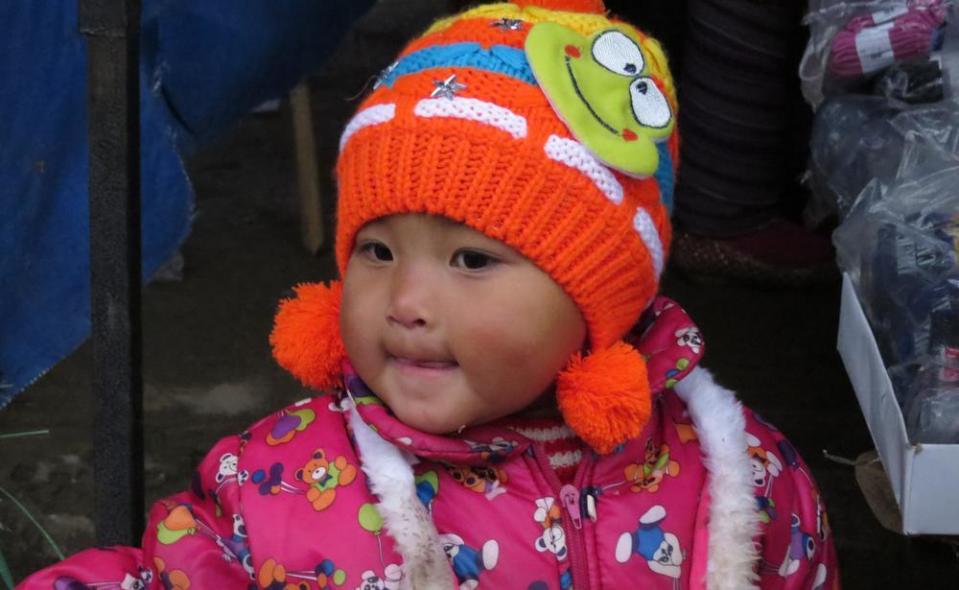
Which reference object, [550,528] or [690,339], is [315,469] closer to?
[550,528]

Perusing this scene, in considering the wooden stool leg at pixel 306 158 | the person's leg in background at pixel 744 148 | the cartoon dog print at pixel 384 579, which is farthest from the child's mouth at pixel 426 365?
the wooden stool leg at pixel 306 158

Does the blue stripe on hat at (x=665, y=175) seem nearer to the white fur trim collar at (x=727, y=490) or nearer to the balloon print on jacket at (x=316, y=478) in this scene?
the white fur trim collar at (x=727, y=490)

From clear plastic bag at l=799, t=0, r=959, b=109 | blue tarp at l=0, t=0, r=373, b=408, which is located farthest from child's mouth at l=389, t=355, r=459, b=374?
clear plastic bag at l=799, t=0, r=959, b=109

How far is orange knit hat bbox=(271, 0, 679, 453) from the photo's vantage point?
4.69 ft

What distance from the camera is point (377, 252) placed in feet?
4.95

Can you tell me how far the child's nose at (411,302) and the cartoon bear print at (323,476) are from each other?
21 centimetres

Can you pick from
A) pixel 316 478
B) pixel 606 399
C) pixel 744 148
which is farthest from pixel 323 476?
pixel 744 148

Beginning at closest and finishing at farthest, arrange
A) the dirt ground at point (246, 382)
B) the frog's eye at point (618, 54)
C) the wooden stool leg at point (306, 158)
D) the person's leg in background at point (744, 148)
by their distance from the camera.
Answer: the frog's eye at point (618, 54), the dirt ground at point (246, 382), the person's leg in background at point (744, 148), the wooden stool leg at point (306, 158)

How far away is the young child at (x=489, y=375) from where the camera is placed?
56.6 inches

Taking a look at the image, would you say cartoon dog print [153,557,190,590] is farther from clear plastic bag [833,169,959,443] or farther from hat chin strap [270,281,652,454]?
clear plastic bag [833,169,959,443]

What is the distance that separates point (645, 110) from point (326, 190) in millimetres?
2473

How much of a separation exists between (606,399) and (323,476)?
345 mm

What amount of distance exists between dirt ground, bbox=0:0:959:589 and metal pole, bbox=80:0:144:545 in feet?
2.49

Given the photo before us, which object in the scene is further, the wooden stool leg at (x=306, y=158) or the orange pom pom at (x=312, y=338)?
the wooden stool leg at (x=306, y=158)
